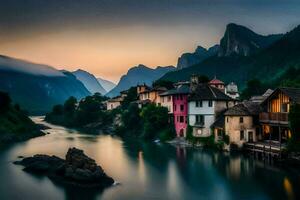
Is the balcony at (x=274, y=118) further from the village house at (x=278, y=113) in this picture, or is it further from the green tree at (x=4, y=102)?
the green tree at (x=4, y=102)

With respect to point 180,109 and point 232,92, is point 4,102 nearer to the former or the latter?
point 180,109

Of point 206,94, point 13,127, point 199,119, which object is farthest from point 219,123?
point 13,127

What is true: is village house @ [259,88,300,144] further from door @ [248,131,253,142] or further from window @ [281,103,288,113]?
door @ [248,131,253,142]

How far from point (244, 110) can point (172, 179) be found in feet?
81.1

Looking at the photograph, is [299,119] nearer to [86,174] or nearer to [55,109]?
[86,174]

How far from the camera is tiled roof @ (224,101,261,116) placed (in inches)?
2569

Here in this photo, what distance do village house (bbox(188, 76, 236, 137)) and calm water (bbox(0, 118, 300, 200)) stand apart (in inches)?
273

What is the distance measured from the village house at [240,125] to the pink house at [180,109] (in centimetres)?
1526

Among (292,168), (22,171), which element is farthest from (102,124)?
(292,168)

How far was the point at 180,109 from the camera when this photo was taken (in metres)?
81.6

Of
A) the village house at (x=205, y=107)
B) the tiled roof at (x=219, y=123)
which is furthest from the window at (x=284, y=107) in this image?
the village house at (x=205, y=107)

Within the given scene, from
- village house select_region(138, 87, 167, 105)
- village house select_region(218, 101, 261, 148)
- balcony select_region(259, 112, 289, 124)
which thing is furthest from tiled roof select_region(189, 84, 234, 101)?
village house select_region(138, 87, 167, 105)

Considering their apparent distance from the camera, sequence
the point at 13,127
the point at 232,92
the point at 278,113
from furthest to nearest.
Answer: the point at 232,92 → the point at 13,127 → the point at 278,113

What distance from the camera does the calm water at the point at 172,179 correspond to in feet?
129
